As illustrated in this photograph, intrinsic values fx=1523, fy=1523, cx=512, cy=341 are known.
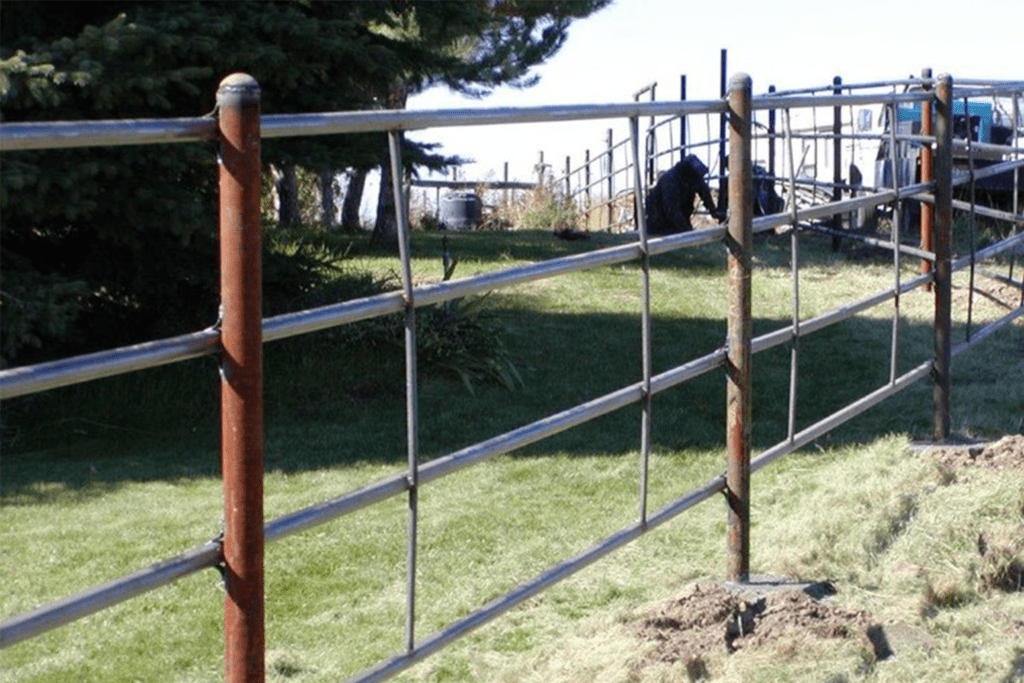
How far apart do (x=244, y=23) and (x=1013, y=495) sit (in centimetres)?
565

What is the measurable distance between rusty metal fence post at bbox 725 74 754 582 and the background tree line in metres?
4.56

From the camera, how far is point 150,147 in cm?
845

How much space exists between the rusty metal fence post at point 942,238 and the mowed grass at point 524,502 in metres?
0.28

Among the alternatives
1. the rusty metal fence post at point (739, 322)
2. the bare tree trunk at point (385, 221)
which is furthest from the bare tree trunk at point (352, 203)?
the rusty metal fence post at point (739, 322)

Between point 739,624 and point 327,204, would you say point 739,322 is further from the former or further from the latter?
point 327,204

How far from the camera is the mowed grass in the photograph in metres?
4.54

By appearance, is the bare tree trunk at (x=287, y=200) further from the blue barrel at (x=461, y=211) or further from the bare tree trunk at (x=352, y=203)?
the blue barrel at (x=461, y=211)

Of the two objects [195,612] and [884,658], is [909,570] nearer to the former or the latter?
[884,658]

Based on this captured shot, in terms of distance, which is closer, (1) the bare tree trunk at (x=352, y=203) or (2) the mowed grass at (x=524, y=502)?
(2) the mowed grass at (x=524, y=502)

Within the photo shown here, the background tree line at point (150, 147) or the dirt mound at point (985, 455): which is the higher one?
the background tree line at point (150, 147)

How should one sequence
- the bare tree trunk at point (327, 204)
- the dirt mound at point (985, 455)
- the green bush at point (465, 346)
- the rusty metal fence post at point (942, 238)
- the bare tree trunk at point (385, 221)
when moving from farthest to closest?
the bare tree trunk at point (327, 204)
the bare tree trunk at point (385, 221)
the green bush at point (465, 346)
the rusty metal fence post at point (942, 238)
the dirt mound at point (985, 455)

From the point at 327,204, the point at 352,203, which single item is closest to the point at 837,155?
the point at 352,203

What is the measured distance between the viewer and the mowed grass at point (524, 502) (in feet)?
14.9

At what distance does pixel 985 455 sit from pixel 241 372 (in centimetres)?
405
